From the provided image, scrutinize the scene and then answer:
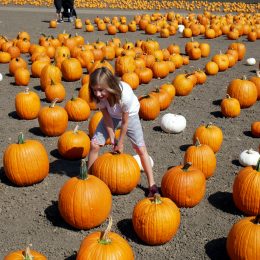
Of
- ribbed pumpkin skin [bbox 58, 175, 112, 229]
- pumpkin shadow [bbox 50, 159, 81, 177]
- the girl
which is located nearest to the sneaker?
the girl

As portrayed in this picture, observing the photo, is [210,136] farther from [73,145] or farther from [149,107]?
[73,145]

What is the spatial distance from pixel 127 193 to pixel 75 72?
5.54m

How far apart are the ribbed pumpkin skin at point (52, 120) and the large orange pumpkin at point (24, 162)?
57.9 inches

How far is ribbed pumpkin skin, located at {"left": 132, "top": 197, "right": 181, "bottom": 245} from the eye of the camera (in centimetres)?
445

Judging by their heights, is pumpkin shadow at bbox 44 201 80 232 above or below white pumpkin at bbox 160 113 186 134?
below

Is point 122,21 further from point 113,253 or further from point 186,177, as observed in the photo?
point 113,253

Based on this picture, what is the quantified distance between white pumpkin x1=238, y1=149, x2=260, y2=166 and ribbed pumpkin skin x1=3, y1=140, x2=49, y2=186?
293 cm

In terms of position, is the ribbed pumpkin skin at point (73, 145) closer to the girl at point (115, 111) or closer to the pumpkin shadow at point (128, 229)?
the girl at point (115, 111)

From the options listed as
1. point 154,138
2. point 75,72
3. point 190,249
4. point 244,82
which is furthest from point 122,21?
point 190,249

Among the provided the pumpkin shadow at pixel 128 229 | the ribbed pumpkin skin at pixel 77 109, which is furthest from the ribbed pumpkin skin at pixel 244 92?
the pumpkin shadow at pixel 128 229

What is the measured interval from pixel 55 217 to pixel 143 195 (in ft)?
3.97

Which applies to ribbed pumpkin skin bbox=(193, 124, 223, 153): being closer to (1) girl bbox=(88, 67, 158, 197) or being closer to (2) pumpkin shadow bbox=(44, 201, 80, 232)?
(1) girl bbox=(88, 67, 158, 197)

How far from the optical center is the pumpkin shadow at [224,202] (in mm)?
5238

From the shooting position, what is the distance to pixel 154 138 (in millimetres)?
7422
